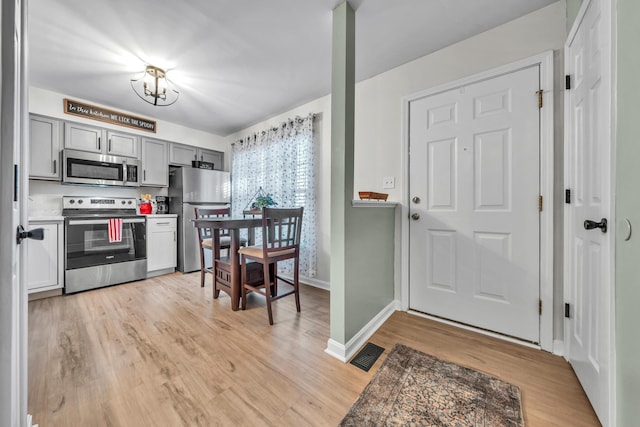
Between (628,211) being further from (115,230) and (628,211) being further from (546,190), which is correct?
(115,230)

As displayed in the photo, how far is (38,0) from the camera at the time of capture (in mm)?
1562

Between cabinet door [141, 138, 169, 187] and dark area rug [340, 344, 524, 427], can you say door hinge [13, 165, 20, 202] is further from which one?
cabinet door [141, 138, 169, 187]

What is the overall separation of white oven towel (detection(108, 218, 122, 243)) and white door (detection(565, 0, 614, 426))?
430 cm

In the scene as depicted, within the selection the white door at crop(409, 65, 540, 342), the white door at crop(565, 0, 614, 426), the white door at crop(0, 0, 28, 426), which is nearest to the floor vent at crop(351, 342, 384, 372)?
the white door at crop(409, 65, 540, 342)

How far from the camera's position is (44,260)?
2561mm

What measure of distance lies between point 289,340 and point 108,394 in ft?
3.41

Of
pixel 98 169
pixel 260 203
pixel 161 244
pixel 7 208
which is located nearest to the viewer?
pixel 7 208

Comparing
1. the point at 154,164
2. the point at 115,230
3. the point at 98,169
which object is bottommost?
the point at 115,230

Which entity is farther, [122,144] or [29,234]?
Result: [122,144]

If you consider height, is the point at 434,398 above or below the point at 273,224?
below

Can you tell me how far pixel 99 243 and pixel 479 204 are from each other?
4181 millimetres

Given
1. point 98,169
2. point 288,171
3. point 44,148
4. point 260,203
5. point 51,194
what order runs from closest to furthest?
1. point 44,148
2. point 260,203
3. point 51,194
4. point 98,169
5. point 288,171

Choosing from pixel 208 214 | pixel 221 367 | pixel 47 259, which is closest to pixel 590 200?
pixel 221 367

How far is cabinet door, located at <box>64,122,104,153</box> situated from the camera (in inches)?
114
